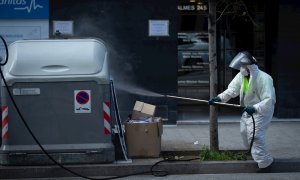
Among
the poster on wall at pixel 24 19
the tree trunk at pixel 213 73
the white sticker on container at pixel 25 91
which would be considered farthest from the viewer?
the poster on wall at pixel 24 19

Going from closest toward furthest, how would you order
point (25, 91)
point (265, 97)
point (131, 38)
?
point (25, 91)
point (265, 97)
point (131, 38)

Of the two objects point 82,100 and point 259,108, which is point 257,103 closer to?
point 259,108

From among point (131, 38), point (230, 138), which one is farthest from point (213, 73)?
point (131, 38)

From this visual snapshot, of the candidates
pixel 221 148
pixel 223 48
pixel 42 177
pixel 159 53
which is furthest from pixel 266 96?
pixel 223 48

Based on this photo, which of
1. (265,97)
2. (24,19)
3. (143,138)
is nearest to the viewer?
(265,97)

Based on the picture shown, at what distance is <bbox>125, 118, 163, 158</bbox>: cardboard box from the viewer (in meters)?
9.16

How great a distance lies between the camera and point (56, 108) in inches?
340

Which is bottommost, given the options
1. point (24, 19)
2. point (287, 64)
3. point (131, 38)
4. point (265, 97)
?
point (265, 97)

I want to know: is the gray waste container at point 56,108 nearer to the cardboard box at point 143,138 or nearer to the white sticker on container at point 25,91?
the white sticker on container at point 25,91

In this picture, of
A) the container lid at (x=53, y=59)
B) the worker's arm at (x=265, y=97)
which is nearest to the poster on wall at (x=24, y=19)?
the container lid at (x=53, y=59)

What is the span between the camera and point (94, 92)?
8.65 metres

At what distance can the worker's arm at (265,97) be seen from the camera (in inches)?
340

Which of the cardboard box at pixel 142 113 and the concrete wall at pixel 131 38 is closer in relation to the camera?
the cardboard box at pixel 142 113

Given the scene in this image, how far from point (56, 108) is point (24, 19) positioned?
4.21m
